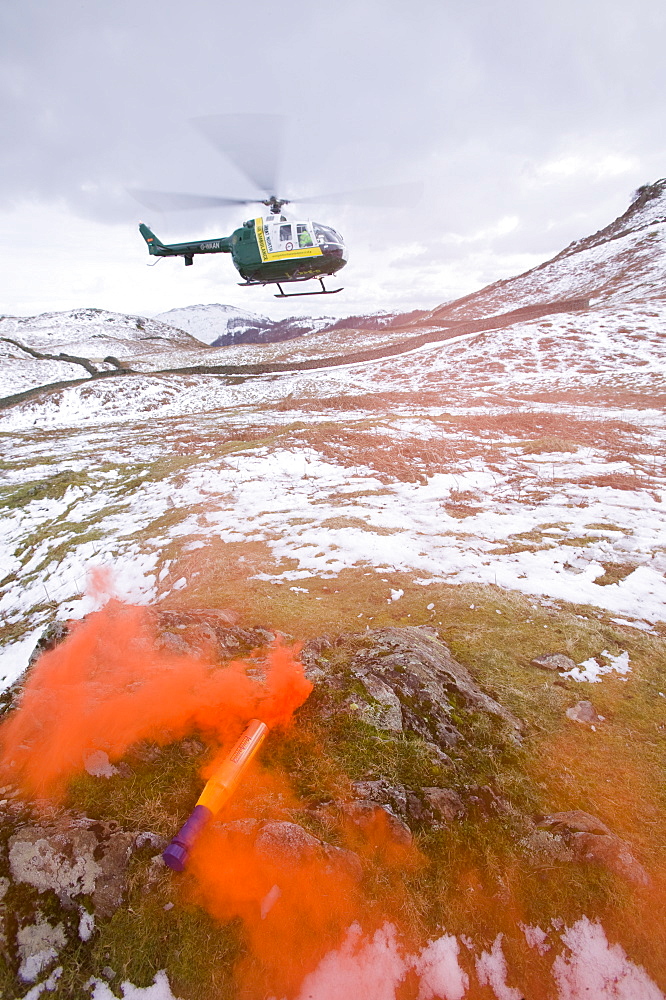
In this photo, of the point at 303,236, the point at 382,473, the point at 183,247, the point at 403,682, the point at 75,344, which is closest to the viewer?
the point at 403,682

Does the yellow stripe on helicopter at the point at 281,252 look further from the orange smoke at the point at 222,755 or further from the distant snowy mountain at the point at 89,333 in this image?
the distant snowy mountain at the point at 89,333

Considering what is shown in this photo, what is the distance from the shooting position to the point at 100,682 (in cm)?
461

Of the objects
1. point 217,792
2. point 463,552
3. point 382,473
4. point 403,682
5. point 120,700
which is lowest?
point 463,552

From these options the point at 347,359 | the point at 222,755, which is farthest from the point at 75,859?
the point at 347,359

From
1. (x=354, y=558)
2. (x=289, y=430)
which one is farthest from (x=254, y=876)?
(x=289, y=430)

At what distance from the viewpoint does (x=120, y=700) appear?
4281 millimetres

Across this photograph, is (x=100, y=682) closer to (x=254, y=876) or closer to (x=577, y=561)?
(x=254, y=876)

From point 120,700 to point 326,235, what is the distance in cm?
2114

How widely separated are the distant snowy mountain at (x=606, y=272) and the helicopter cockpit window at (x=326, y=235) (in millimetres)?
42047

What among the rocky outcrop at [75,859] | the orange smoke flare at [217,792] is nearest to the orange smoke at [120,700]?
the orange smoke flare at [217,792]

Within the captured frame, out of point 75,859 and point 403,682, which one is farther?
point 403,682

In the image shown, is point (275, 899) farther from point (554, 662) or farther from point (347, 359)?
point (347, 359)

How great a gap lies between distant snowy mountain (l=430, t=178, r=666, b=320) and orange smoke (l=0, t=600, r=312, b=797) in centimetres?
5809

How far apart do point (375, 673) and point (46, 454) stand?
20.6m
